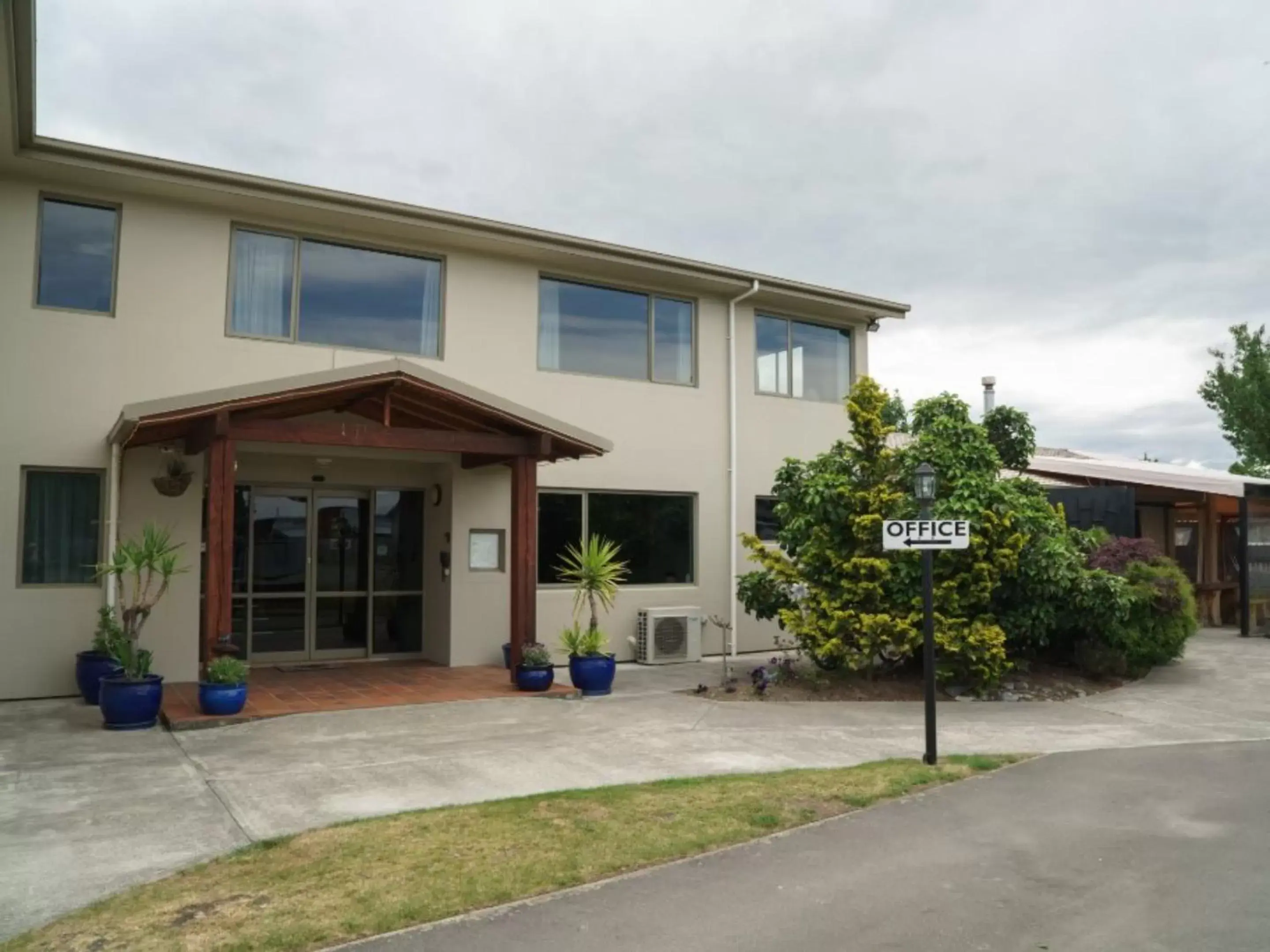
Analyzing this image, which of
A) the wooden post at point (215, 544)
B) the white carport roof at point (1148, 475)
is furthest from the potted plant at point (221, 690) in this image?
the white carport roof at point (1148, 475)

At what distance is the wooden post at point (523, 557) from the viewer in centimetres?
1135

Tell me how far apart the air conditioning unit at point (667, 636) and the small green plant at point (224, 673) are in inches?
233

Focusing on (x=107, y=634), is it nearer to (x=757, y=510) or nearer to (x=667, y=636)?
(x=667, y=636)

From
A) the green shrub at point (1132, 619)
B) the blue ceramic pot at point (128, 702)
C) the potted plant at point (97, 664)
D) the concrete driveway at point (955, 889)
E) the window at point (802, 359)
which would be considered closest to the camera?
the concrete driveway at point (955, 889)

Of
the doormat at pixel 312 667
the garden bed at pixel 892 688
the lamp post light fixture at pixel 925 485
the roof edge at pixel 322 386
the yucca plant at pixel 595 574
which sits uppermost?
the roof edge at pixel 322 386

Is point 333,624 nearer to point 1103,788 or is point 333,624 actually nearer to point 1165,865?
point 1103,788

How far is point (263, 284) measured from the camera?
11.9 m

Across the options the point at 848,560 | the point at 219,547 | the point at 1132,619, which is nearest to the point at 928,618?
the point at 848,560

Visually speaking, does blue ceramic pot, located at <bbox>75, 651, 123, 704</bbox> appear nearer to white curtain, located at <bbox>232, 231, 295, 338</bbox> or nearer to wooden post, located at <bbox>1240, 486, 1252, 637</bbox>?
white curtain, located at <bbox>232, 231, 295, 338</bbox>

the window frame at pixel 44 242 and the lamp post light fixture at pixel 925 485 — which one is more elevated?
the window frame at pixel 44 242

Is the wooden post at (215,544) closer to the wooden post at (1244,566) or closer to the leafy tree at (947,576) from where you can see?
the leafy tree at (947,576)

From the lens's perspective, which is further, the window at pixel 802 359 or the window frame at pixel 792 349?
the window at pixel 802 359

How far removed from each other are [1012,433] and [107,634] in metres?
14.1

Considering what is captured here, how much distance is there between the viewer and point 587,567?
1141 cm
